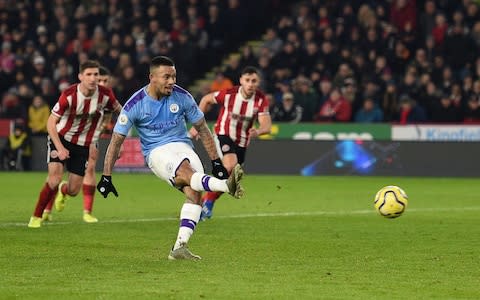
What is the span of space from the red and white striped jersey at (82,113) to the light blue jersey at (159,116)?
3.11 meters

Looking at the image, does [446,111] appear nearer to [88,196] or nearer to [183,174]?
[88,196]

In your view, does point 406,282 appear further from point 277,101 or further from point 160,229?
point 277,101

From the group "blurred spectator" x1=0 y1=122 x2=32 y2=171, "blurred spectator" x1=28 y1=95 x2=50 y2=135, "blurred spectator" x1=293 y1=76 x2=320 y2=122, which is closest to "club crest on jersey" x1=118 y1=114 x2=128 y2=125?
"blurred spectator" x1=293 y1=76 x2=320 y2=122

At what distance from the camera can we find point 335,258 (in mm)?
10438

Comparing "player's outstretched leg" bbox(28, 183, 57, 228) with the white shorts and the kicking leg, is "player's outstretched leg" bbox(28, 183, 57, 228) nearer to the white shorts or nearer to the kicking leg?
the white shorts

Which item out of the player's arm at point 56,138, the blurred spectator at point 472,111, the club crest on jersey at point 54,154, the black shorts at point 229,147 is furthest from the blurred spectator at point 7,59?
the player's arm at point 56,138

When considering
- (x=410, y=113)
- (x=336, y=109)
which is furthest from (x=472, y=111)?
(x=336, y=109)

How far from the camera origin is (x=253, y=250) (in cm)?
1109

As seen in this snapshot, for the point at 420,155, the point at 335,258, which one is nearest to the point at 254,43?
A: the point at 420,155

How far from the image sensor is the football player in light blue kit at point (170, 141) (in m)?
10.2

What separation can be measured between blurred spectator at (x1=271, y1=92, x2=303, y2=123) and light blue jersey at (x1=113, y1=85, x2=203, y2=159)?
15.0 meters

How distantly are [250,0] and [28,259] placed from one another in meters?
21.6

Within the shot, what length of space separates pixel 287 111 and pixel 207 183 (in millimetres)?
15854

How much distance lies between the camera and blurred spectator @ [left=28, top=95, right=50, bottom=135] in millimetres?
26844
